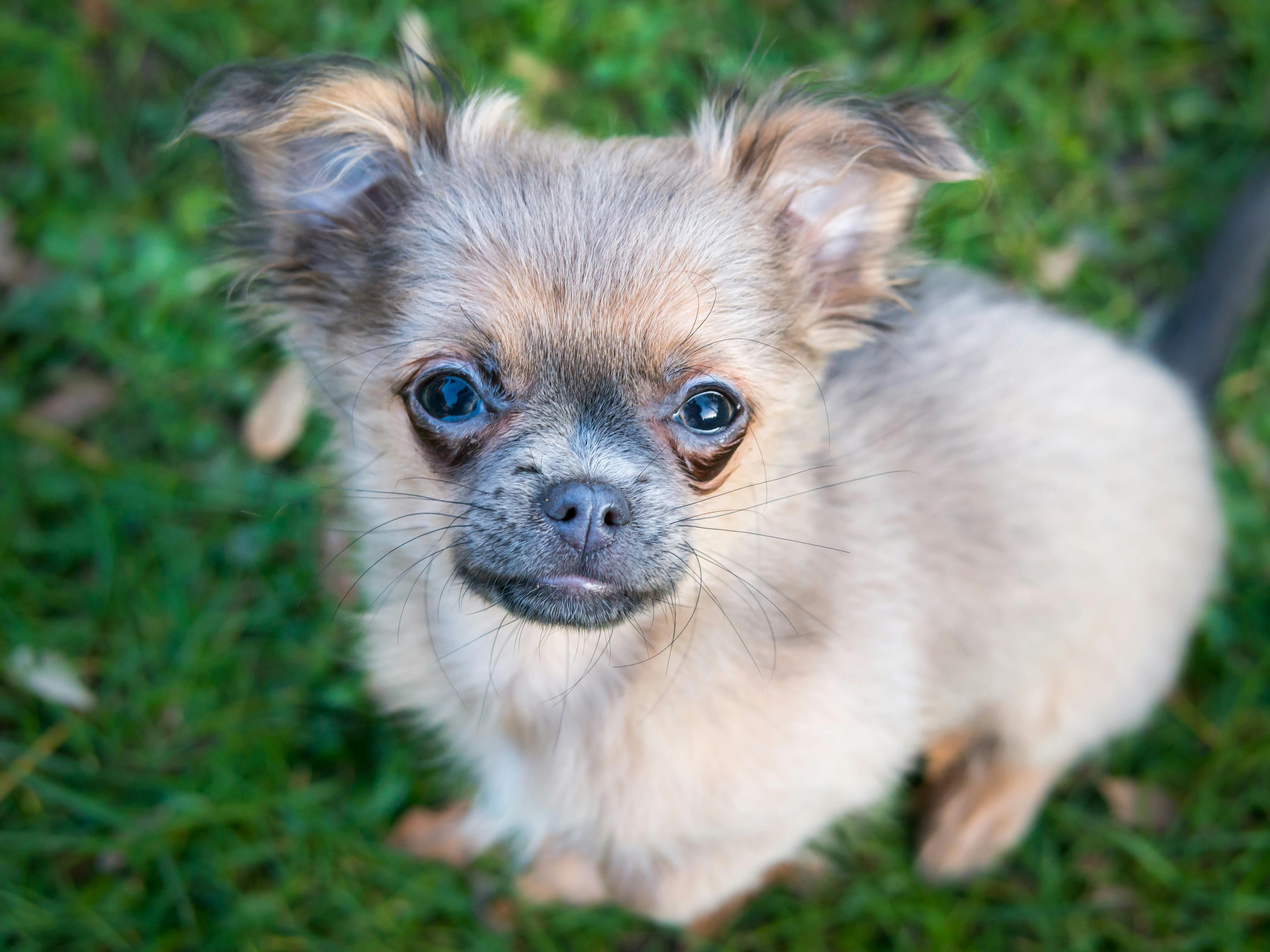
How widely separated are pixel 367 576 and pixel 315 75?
152 centimetres

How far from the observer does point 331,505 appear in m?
4.15

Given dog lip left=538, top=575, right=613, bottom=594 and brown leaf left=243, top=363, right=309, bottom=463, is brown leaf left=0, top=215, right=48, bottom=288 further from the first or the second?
dog lip left=538, top=575, right=613, bottom=594

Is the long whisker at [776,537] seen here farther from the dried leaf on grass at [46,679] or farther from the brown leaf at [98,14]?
the brown leaf at [98,14]

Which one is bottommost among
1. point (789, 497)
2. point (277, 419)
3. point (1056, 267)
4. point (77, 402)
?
point (77, 402)

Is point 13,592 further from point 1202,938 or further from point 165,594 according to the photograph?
point 1202,938

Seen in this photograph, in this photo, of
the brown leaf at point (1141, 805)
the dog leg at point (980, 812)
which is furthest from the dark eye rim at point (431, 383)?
the brown leaf at point (1141, 805)

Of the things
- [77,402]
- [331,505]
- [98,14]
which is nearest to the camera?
[331,505]

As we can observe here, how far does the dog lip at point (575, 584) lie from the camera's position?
89.8 inches

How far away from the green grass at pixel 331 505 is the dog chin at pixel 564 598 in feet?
5.93

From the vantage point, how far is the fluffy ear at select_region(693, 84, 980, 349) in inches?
91.0

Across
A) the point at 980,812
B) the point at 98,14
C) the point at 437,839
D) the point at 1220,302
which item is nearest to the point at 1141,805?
the point at 980,812

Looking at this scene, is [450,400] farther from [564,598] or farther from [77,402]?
[77,402]

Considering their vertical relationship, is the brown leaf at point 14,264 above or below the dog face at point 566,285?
below

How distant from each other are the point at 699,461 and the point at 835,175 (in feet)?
2.73
